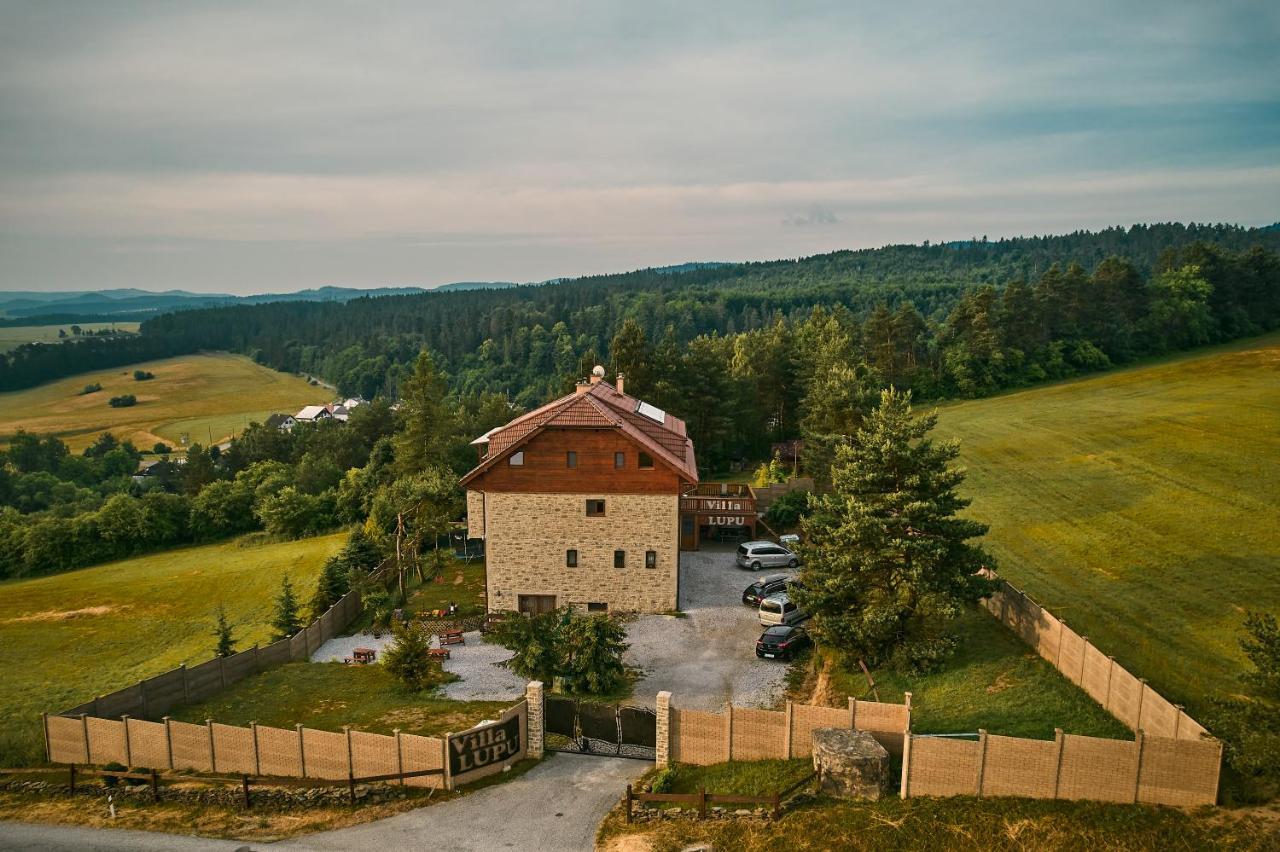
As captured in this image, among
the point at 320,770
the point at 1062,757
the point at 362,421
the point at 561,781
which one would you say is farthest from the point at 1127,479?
the point at 362,421

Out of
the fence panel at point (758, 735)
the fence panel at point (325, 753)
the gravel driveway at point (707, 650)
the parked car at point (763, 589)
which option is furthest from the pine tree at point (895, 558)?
the fence panel at point (325, 753)

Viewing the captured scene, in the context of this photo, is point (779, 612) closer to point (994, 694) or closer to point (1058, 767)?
point (994, 694)

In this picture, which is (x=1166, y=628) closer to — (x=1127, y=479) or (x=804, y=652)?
(x=804, y=652)

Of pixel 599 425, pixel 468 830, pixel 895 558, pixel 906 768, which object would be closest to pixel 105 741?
pixel 468 830

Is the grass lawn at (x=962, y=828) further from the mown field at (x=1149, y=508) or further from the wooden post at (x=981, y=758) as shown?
the mown field at (x=1149, y=508)

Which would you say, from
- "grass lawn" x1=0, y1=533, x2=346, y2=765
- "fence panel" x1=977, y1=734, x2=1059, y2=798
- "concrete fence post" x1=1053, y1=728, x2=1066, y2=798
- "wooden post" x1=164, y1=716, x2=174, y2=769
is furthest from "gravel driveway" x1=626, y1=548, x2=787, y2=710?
"grass lawn" x1=0, y1=533, x2=346, y2=765

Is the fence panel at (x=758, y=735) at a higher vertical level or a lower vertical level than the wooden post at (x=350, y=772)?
higher

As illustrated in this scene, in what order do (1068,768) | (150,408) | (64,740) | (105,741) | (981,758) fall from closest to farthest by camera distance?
(1068,768) < (981,758) < (105,741) < (64,740) < (150,408)
